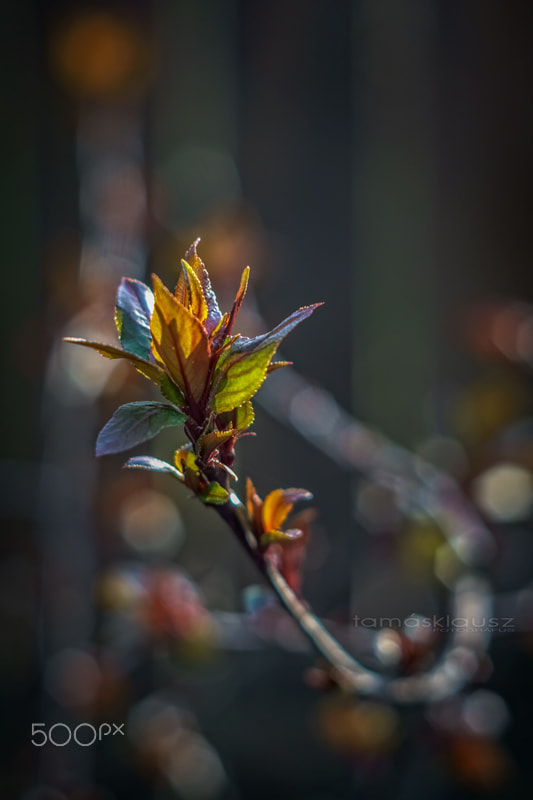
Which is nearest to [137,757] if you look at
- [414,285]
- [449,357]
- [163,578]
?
[163,578]

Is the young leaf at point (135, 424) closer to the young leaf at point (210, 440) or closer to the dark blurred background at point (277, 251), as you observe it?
the young leaf at point (210, 440)

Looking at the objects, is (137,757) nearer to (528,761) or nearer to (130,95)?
(528,761)

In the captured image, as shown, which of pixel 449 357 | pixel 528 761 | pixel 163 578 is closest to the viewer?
pixel 163 578

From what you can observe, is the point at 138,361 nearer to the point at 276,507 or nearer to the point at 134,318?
the point at 134,318

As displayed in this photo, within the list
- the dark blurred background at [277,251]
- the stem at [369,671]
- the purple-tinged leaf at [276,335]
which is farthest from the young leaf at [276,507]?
the dark blurred background at [277,251]

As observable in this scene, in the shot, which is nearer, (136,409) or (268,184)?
(136,409)

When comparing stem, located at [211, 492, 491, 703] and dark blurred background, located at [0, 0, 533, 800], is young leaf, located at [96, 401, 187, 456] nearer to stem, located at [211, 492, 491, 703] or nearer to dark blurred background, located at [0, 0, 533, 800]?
stem, located at [211, 492, 491, 703]

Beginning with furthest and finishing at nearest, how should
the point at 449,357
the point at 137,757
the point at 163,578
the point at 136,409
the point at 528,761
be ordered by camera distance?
1. the point at 449,357
2. the point at 528,761
3. the point at 137,757
4. the point at 163,578
5. the point at 136,409

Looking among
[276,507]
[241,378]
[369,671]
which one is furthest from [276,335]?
[369,671]
